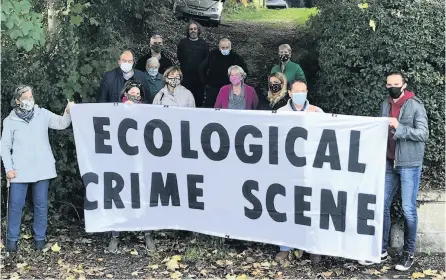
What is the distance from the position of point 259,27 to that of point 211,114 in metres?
12.8

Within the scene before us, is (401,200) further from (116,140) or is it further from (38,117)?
(38,117)

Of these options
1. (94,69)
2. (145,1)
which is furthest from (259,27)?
(94,69)

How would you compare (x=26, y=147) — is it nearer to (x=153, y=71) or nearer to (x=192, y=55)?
(x=153, y=71)

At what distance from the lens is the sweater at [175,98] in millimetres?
6914

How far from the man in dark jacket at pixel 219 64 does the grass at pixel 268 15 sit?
36.6 ft

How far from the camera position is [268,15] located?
71.4ft

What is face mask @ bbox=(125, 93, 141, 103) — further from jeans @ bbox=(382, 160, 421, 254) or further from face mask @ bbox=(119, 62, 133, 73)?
jeans @ bbox=(382, 160, 421, 254)

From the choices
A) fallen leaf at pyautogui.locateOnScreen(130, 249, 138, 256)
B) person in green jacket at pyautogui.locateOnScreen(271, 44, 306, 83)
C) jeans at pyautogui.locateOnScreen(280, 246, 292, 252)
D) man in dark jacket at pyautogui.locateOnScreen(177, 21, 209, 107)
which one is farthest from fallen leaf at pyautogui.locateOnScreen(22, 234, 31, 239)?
person in green jacket at pyautogui.locateOnScreen(271, 44, 306, 83)

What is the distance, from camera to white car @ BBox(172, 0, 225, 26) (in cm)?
1823

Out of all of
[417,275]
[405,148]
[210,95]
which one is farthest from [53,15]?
[417,275]

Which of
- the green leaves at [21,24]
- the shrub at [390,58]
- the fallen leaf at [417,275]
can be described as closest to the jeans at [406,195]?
the fallen leaf at [417,275]

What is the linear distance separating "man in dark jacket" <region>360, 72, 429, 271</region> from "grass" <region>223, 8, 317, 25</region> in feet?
44.6

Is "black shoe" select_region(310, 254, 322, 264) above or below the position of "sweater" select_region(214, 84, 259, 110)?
below

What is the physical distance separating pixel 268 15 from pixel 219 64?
13.9m
